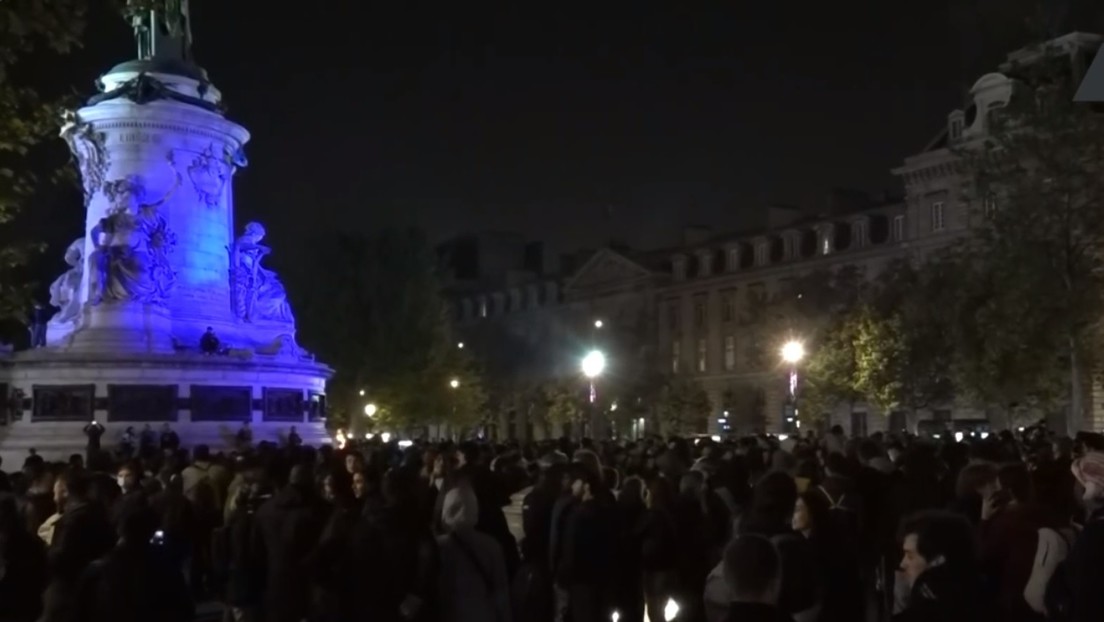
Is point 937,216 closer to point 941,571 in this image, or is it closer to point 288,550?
point 288,550

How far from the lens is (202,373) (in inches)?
1276

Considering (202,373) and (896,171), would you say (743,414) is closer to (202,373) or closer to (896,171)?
(896,171)

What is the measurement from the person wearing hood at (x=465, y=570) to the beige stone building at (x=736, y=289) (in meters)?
56.9

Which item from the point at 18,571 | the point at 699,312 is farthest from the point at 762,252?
the point at 18,571

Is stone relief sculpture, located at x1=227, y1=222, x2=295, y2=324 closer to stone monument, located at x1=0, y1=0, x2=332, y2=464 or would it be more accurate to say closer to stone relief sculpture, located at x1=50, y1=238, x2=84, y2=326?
stone monument, located at x1=0, y1=0, x2=332, y2=464

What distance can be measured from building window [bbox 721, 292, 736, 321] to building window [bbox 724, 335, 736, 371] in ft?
4.43

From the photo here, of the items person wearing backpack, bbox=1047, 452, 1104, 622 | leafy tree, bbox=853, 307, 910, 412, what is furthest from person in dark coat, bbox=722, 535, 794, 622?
leafy tree, bbox=853, 307, 910, 412

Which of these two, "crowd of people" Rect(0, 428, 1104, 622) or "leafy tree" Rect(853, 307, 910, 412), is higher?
"leafy tree" Rect(853, 307, 910, 412)

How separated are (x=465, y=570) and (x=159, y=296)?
25.8 m

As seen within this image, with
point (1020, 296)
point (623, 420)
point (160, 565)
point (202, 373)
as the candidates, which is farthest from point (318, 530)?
point (623, 420)

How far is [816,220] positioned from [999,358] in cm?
4725

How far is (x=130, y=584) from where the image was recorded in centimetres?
766

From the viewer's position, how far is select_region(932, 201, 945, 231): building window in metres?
72.2

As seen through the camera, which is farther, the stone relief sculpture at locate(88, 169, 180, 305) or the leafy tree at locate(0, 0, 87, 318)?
the stone relief sculpture at locate(88, 169, 180, 305)
